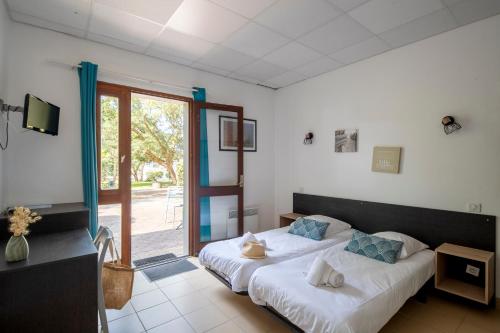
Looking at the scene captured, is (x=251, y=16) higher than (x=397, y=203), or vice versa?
(x=251, y=16)

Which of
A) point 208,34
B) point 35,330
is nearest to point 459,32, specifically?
point 208,34

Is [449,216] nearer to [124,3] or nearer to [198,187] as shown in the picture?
[198,187]

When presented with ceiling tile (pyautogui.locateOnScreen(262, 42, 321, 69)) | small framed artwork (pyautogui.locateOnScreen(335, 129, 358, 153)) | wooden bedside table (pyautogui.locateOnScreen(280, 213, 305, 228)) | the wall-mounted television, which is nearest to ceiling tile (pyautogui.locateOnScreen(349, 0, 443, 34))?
ceiling tile (pyautogui.locateOnScreen(262, 42, 321, 69))

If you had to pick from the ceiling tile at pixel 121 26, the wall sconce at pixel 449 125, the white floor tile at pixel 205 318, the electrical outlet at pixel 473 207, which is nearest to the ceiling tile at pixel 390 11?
the wall sconce at pixel 449 125

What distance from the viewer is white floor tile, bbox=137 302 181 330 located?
226 cm

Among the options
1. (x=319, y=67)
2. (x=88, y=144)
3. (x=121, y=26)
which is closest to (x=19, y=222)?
(x=88, y=144)

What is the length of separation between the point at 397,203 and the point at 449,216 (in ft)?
1.79

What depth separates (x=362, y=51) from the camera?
3.22m

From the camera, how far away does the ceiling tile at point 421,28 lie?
8.11 feet

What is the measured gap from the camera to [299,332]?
183 cm

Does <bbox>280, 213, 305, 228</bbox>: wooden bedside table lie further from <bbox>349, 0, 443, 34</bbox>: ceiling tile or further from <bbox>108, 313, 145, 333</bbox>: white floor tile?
<bbox>349, 0, 443, 34</bbox>: ceiling tile

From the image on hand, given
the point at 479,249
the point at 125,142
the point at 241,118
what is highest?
the point at 241,118

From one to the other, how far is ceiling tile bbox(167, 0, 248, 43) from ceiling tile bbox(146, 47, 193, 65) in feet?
2.17

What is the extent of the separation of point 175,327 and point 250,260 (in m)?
0.85
